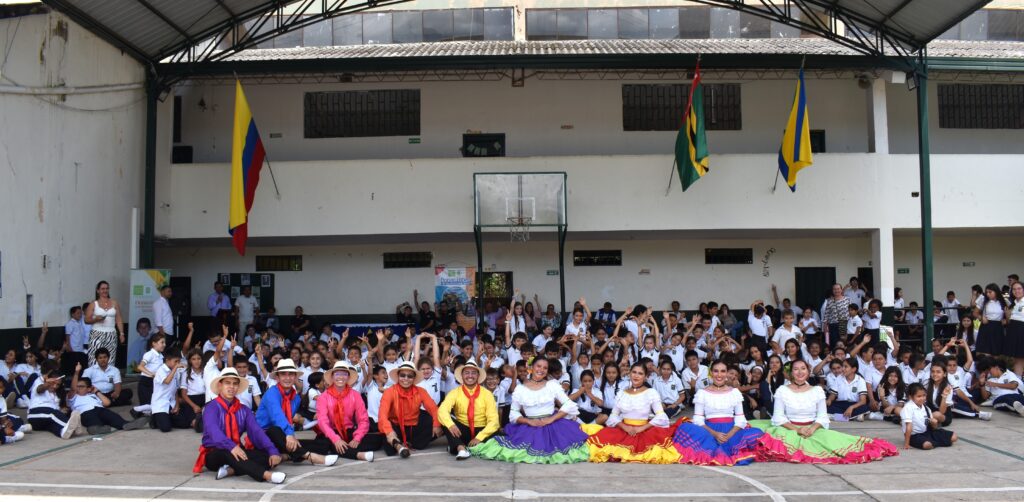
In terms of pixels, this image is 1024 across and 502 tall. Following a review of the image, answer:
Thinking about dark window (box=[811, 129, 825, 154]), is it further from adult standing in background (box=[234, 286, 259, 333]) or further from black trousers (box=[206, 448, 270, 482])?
black trousers (box=[206, 448, 270, 482])

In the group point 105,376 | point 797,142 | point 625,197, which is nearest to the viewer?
point 105,376

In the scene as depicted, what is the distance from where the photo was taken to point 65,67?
1449 cm

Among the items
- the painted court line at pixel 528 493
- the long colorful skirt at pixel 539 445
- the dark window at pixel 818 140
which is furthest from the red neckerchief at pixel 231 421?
the dark window at pixel 818 140

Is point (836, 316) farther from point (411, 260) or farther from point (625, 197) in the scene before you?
point (411, 260)

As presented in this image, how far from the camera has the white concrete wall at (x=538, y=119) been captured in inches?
760

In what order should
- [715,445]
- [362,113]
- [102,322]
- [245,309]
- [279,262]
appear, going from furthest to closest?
[279,262] → [362,113] → [245,309] → [102,322] → [715,445]

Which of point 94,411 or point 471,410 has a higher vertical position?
point 471,410

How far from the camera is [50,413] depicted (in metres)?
10.6

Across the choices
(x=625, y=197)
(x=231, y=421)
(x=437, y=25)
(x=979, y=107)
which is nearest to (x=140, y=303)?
(x=231, y=421)

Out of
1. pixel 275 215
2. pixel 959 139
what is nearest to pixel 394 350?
pixel 275 215

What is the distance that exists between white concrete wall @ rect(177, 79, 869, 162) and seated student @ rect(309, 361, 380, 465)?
10480 mm

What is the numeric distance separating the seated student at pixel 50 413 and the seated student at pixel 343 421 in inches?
128

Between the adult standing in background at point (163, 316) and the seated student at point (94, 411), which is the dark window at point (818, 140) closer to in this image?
the adult standing in background at point (163, 316)

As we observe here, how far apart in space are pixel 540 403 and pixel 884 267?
10.9 m
